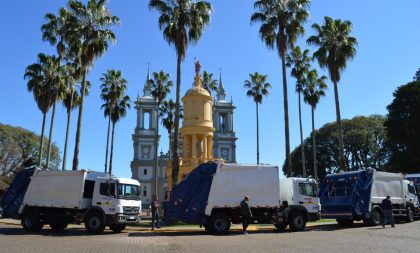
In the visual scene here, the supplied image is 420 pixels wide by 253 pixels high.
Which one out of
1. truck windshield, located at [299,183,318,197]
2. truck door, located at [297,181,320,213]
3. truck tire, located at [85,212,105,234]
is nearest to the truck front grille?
truck tire, located at [85,212,105,234]

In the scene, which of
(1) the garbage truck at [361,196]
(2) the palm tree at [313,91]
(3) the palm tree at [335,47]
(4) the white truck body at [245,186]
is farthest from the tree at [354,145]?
(4) the white truck body at [245,186]

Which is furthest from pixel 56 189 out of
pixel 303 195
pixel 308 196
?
pixel 308 196

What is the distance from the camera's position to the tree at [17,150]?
200 ft

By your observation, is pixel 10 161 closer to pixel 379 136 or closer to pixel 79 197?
pixel 79 197

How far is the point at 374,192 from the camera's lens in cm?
2423

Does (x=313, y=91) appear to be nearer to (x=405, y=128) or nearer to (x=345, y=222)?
(x=405, y=128)

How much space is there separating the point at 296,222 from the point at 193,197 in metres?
5.88

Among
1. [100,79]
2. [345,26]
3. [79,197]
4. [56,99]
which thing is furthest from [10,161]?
[345,26]

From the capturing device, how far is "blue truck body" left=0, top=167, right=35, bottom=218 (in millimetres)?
23141

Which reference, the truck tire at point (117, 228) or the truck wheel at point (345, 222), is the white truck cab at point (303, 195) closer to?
the truck wheel at point (345, 222)

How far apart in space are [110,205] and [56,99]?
19.3 metres

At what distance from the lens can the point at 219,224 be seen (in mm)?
20234

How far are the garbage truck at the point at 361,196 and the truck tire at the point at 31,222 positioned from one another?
54.8 feet

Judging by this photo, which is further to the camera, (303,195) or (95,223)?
(303,195)
